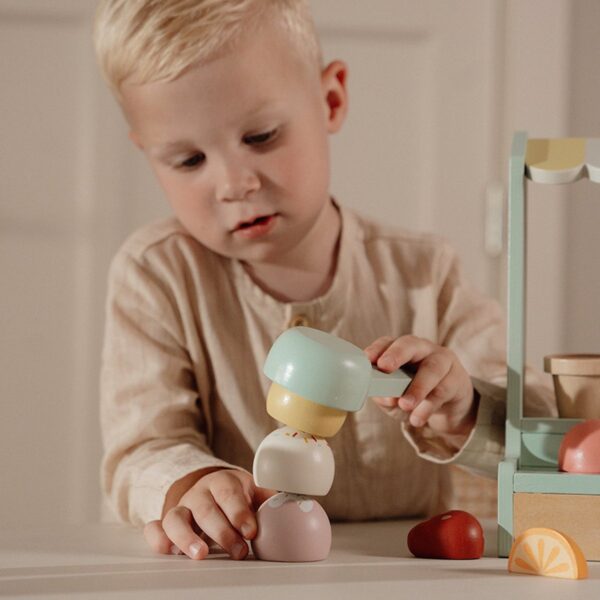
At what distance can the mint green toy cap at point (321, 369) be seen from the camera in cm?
56

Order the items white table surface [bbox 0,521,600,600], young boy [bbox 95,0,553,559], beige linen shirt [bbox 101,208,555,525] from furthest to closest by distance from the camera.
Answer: beige linen shirt [bbox 101,208,555,525] < young boy [bbox 95,0,553,559] < white table surface [bbox 0,521,600,600]

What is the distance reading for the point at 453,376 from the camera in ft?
2.37

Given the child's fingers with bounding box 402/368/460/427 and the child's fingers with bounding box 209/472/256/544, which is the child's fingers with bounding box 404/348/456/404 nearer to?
the child's fingers with bounding box 402/368/460/427

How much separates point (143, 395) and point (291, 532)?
0.94 ft

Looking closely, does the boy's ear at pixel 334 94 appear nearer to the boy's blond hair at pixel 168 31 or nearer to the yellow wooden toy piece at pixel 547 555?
the boy's blond hair at pixel 168 31

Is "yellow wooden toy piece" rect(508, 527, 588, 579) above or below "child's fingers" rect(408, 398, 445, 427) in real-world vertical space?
below

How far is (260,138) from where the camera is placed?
0.83 m

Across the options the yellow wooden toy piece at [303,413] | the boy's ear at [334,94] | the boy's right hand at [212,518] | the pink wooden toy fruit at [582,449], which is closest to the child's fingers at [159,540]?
the boy's right hand at [212,518]

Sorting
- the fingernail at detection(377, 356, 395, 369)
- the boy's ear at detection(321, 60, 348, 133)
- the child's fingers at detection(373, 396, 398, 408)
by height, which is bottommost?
the child's fingers at detection(373, 396, 398, 408)

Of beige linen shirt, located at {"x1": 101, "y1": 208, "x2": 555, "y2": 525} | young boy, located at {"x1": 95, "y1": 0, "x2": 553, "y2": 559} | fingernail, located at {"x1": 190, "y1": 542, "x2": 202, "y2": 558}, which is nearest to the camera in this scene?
fingernail, located at {"x1": 190, "y1": 542, "x2": 202, "y2": 558}

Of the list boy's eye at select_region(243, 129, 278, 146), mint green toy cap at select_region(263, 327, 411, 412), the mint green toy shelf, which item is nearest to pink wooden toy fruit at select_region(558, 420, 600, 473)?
the mint green toy shelf

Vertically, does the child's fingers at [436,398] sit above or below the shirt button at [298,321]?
below

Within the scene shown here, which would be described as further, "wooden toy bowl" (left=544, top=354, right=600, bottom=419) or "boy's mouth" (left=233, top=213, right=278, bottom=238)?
"boy's mouth" (left=233, top=213, right=278, bottom=238)

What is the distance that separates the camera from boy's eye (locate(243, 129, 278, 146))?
0.82 m
